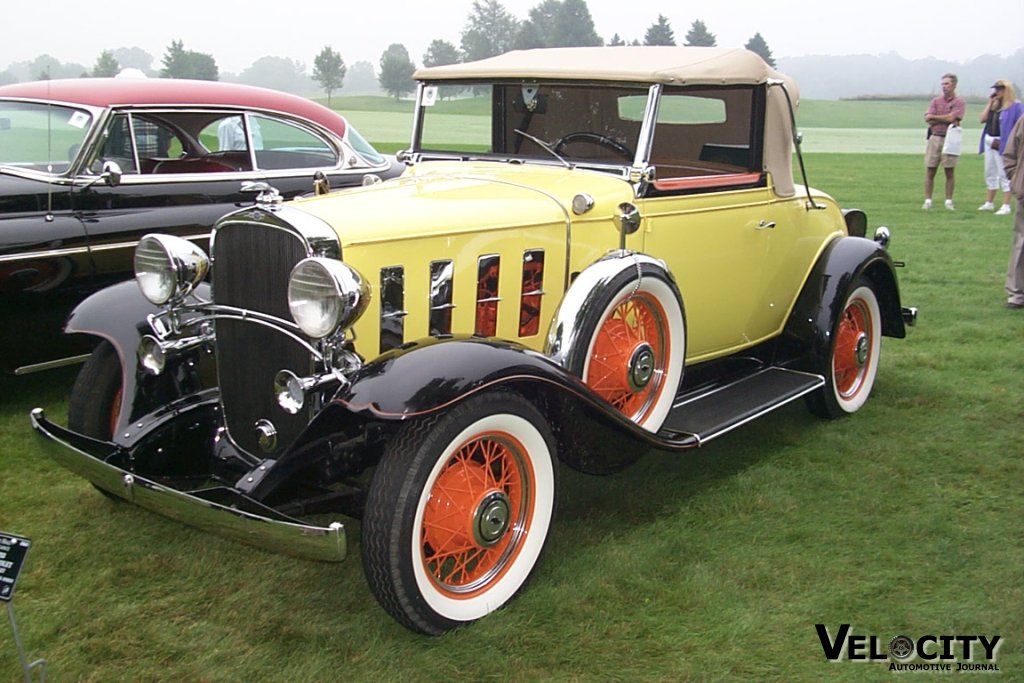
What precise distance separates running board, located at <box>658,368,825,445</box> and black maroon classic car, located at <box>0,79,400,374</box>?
2.22 meters

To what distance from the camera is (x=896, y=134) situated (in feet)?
137

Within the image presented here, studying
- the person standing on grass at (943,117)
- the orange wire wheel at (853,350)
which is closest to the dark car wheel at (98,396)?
the orange wire wheel at (853,350)

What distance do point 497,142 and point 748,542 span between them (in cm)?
228

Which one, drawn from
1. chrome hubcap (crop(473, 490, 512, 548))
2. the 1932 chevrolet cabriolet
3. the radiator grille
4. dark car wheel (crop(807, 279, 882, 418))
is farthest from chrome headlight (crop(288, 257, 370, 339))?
dark car wheel (crop(807, 279, 882, 418))

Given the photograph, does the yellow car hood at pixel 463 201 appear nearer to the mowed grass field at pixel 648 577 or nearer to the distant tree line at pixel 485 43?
the mowed grass field at pixel 648 577

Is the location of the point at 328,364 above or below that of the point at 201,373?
above

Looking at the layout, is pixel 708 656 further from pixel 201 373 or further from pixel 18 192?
pixel 18 192

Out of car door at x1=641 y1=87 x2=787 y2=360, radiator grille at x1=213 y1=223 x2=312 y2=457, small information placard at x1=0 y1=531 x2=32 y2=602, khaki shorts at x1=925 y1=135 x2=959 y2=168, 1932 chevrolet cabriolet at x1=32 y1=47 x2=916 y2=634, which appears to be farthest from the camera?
khaki shorts at x1=925 y1=135 x2=959 y2=168

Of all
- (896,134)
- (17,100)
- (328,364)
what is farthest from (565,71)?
(896,134)

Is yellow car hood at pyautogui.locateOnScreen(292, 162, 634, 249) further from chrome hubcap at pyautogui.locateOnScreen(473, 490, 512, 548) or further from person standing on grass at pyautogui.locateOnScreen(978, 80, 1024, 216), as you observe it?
person standing on grass at pyautogui.locateOnScreen(978, 80, 1024, 216)

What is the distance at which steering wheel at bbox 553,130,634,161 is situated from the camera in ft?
13.9

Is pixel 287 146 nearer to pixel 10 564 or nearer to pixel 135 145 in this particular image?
pixel 135 145

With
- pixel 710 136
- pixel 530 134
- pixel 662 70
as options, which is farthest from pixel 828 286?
pixel 530 134

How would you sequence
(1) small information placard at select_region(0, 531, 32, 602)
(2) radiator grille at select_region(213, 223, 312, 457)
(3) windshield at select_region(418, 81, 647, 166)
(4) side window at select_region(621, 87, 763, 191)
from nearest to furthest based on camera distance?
(1) small information placard at select_region(0, 531, 32, 602), (2) radiator grille at select_region(213, 223, 312, 457), (3) windshield at select_region(418, 81, 647, 166), (4) side window at select_region(621, 87, 763, 191)
